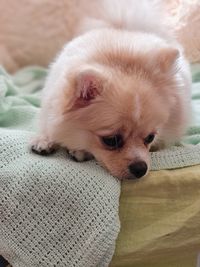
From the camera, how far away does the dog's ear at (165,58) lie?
1.27m

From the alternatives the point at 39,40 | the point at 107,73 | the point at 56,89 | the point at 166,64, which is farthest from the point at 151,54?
the point at 39,40

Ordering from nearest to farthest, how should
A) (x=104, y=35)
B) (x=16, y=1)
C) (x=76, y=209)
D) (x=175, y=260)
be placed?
(x=76, y=209), (x=175, y=260), (x=104, y=35), (x=16, y=1)

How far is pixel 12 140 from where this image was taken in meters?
1.28

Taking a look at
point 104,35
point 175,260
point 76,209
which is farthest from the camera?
point 104,35

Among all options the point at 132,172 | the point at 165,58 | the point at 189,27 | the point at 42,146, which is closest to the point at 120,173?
the point at 132,172

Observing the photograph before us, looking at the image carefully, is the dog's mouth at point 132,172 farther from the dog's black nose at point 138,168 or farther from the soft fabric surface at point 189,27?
the soft fabric surface at point 189,27

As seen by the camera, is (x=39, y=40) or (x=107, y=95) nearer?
(x=107, y=95)

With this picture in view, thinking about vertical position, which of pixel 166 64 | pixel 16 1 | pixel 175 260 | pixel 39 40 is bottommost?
pixel 175 260

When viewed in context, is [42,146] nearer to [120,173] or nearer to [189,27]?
[120,173]

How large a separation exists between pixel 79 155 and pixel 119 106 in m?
0.21

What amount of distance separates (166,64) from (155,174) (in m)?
0.32

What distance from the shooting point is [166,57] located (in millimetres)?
1266

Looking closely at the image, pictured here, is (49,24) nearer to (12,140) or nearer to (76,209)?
(12,140)

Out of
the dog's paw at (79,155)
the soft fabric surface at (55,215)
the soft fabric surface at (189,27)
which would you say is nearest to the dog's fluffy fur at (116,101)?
the dog's paw at (79,155)
